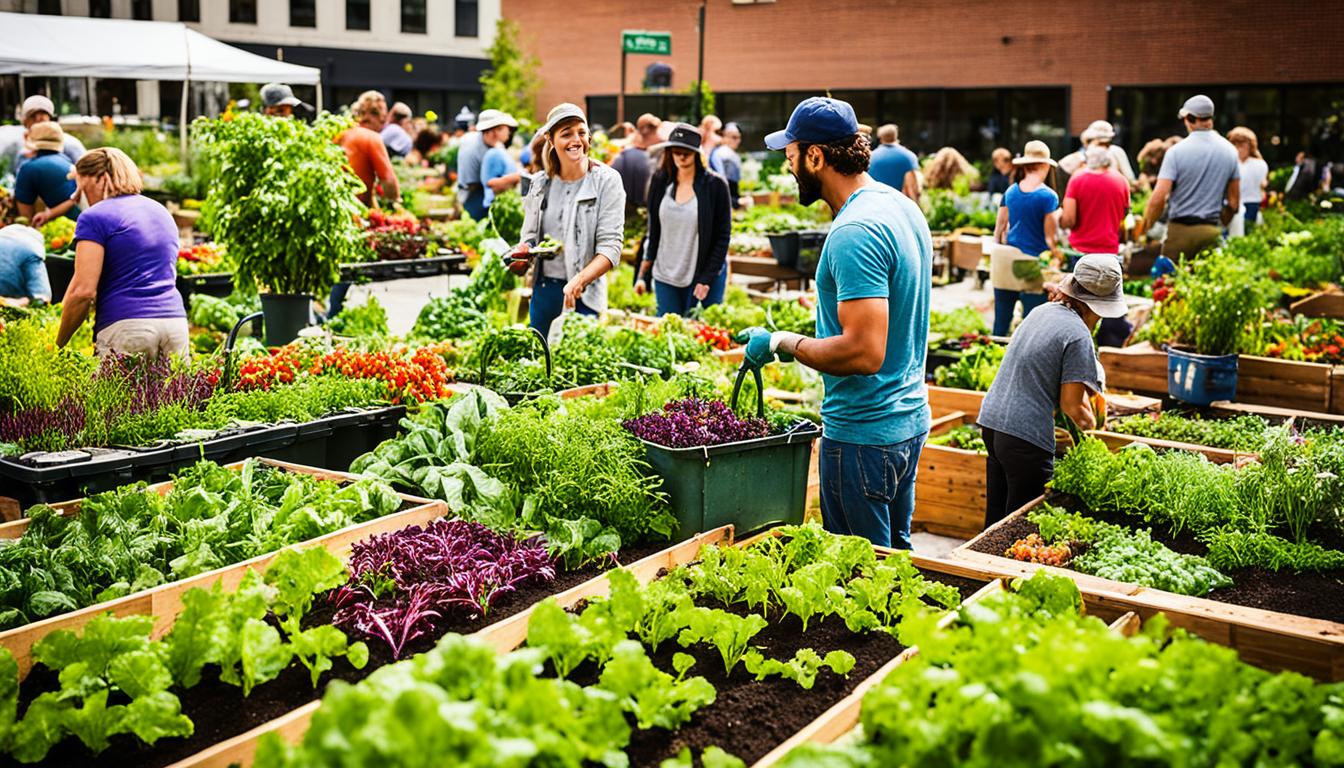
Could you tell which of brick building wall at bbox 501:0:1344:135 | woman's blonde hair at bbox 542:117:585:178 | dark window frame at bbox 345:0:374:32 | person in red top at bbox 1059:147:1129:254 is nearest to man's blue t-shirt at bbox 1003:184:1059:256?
person in red top at bbox 1059:147:1129:254

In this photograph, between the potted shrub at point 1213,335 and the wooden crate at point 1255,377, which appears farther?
the wooden crate at point 1255,377

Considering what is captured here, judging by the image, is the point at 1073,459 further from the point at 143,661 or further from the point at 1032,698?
the point at 143,661

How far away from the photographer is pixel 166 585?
12.5ft

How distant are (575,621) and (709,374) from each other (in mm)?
3353

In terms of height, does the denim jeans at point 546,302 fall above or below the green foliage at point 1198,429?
above

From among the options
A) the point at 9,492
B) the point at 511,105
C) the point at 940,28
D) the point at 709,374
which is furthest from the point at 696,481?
the point at 511,105

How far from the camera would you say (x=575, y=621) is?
320cm

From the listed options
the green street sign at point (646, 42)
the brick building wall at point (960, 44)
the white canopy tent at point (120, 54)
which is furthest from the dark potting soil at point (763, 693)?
the brick building wall at point (960, 44)

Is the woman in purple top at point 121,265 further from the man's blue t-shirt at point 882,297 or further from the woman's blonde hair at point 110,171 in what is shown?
the man's blue t-shirt at point 882,297

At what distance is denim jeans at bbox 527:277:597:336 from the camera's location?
745 cm

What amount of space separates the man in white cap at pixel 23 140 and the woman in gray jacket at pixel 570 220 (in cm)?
842

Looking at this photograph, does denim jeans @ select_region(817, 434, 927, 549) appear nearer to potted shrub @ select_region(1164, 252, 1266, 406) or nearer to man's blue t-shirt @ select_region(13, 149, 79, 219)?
potted shrub @ select_region(1164, 252, 1266, 406)

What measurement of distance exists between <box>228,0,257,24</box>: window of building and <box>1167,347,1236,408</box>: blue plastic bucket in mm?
42012

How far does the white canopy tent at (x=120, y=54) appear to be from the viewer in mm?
19891
